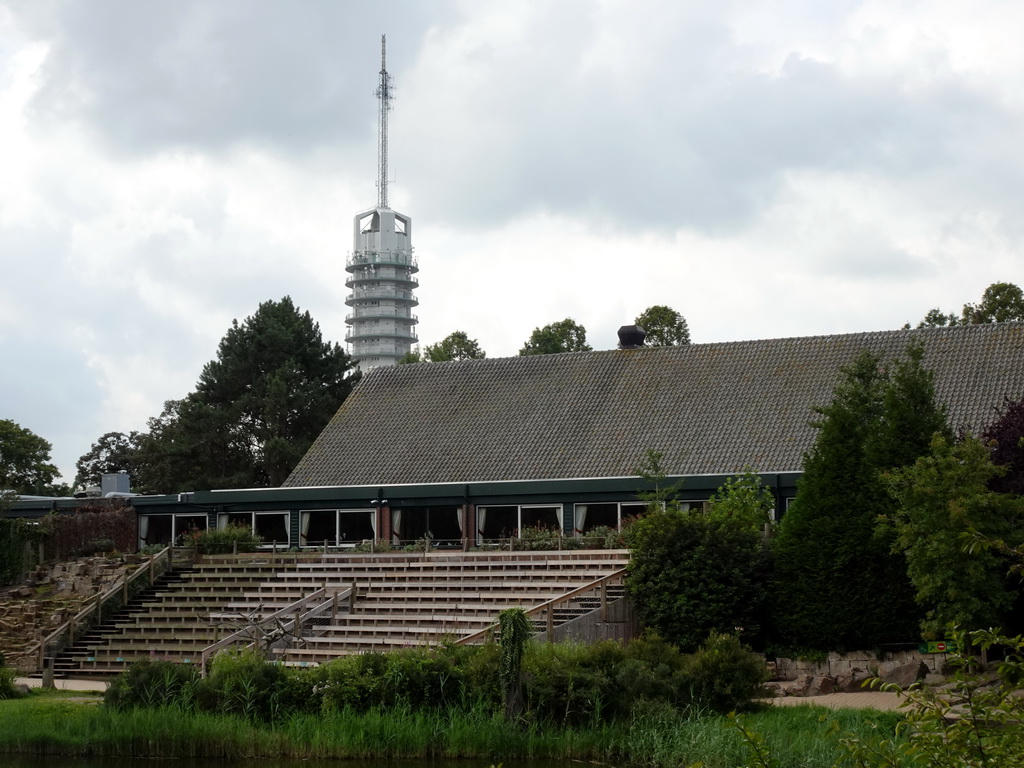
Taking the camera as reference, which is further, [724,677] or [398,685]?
[724,677]

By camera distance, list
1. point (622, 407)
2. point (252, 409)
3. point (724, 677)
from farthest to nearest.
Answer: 1. point (252, 409)
2. point (622, 407)
3. point (724, 677)

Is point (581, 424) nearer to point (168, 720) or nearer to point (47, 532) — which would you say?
point (47, 532)

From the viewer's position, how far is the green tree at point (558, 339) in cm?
6112

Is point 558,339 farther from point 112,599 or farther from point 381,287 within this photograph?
point 381,287

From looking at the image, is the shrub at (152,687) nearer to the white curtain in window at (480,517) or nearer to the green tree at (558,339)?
the white curtain in window at (480,517)

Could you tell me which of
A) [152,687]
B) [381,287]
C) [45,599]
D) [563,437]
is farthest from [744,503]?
[381,287]

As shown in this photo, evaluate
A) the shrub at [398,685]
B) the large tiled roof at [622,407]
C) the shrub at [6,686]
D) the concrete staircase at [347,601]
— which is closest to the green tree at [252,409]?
the large tiled roof at [622,407]

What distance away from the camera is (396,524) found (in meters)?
35.4

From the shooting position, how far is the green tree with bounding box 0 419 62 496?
6191 centimetres

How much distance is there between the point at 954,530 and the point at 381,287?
11475cm

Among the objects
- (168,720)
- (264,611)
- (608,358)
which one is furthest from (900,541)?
(608,358)

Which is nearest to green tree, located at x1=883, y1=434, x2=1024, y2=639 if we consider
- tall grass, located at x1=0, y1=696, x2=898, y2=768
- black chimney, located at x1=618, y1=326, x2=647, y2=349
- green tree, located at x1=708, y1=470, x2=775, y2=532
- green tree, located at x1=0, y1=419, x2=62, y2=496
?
tall grass, located at x1=0, y1=696, x2=898, y2=768

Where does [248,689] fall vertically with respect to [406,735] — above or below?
above

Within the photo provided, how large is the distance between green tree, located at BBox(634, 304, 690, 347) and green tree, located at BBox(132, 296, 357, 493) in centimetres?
1460
